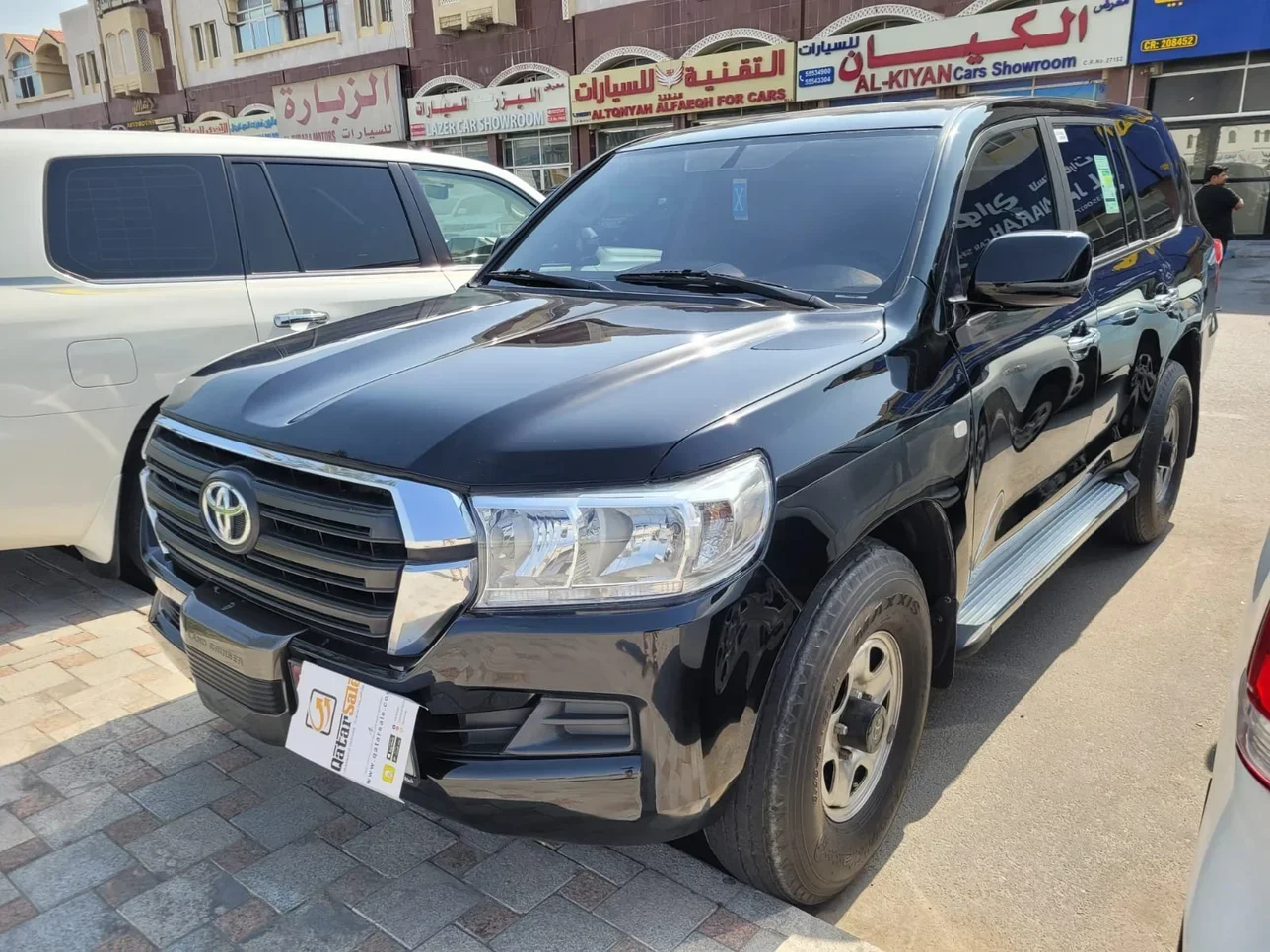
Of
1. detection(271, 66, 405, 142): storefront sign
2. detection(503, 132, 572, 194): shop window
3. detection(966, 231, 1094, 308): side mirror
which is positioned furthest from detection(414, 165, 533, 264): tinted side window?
detection(271, 66, 405, 142): storefront sign

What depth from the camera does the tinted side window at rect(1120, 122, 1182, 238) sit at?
13.5 ft

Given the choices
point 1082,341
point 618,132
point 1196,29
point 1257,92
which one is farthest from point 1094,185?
point 618,132

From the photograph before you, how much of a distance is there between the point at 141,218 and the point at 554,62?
77.3 feet

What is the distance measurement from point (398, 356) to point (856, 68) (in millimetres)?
20258

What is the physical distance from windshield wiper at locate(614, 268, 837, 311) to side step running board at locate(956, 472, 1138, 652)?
97 cm

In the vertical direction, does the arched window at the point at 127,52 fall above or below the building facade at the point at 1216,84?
above

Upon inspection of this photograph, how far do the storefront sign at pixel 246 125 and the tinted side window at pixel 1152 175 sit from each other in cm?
3292

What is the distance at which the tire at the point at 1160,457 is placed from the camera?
423 centimetres

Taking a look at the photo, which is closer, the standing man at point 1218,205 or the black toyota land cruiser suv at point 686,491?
the black toyota land cruiser suv at point 686,491

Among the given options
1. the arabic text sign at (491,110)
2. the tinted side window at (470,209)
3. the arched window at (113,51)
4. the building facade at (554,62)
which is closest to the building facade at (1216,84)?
the building facade at (554,62)

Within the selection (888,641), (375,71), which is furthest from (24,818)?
(375,71)

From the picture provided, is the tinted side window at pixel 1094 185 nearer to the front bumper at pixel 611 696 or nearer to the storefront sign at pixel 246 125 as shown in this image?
the front bumper at pixel 611 696

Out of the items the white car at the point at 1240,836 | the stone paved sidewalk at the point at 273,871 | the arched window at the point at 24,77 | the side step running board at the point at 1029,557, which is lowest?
the stone paved sidewalk at the point at 273,871

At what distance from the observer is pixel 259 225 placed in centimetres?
427
